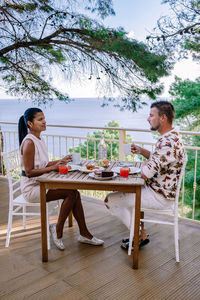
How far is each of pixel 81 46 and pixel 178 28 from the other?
5.48 ft

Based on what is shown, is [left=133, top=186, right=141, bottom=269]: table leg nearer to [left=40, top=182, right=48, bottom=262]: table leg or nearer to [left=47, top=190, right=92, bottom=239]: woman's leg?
[left=47, top=190, right=92, bottom=239]: woman's leg

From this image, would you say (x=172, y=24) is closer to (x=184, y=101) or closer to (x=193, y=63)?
(x=193, y=63)

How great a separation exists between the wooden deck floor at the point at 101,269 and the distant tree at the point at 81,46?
2.84m

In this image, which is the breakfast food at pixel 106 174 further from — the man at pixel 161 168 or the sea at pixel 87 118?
the sea at pixel 87 118

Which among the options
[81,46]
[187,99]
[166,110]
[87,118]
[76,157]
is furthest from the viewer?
[87,118]

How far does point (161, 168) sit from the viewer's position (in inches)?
93.4

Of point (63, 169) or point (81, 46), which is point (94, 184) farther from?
point (81, 46)

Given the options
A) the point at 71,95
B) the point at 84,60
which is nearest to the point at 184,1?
the point at 84,60

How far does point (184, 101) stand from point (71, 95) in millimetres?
5375

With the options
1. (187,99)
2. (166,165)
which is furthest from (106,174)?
(187,99)

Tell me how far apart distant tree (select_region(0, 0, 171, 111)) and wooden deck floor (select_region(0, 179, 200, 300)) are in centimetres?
284

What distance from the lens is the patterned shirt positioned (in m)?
2.31

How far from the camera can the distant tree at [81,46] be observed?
4.94m

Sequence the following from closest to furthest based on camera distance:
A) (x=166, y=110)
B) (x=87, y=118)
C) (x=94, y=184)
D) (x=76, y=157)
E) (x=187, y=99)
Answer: (x=94, y=184), (x=166, y=110), (x=76, y=157), (x=187, y=99), (x=87, y=118)
